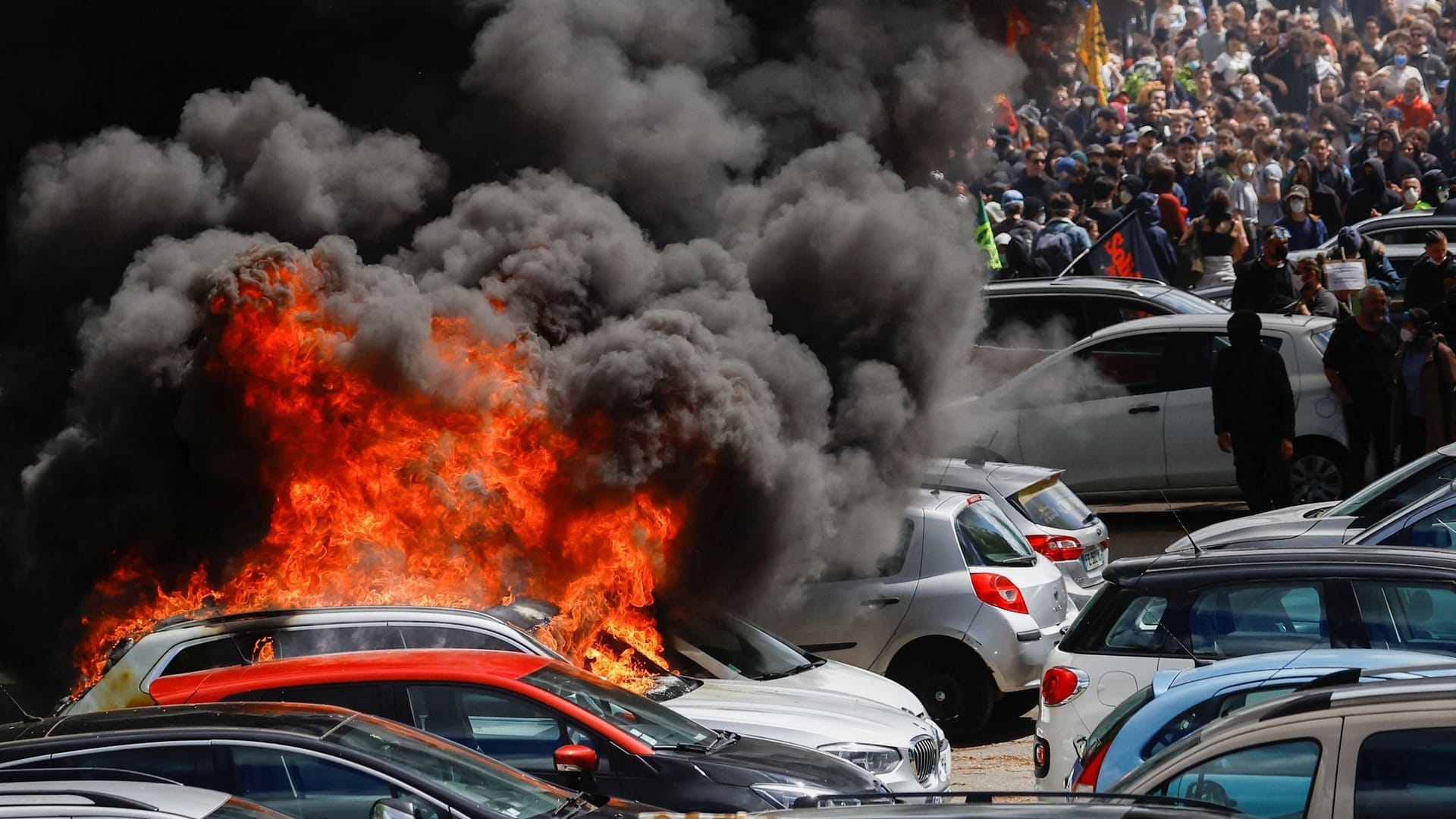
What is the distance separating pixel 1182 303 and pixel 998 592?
703cm

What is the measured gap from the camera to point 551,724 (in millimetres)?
6492

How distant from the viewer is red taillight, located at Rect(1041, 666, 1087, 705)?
23.6 ft

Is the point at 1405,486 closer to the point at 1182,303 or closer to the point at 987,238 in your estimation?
the point at 1182,303

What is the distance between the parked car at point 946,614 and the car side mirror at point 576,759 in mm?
3968

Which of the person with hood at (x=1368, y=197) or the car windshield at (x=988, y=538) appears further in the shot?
the person with hood at (x=1368, y=197)

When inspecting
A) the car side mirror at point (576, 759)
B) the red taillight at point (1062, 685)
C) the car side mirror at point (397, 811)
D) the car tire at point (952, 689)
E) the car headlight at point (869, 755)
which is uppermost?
the car side mirror at point (397, 811)

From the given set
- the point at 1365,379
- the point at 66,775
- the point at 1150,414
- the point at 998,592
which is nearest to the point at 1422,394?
the point at 1365,379

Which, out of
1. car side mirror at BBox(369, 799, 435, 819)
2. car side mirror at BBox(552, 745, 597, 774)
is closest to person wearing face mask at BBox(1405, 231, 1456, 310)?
car side mirror at BBox(552, 745, 597, 774)

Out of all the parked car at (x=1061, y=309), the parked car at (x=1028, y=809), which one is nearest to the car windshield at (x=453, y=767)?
Answer: the parked car at (x=1028, y=809)

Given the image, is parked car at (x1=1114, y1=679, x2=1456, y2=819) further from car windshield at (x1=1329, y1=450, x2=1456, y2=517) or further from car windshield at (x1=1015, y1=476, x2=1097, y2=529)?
car windshield at (x1=1015, y1=476, x2=1097, y2=529)

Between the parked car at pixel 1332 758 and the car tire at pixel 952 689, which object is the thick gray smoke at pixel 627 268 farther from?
the parked car at pixel 1332 758

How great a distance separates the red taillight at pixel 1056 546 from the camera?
35.5 ft

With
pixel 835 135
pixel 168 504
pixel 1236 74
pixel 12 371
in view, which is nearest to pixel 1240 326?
pixel 835 135

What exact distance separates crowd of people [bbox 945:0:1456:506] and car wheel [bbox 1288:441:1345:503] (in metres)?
0.17
